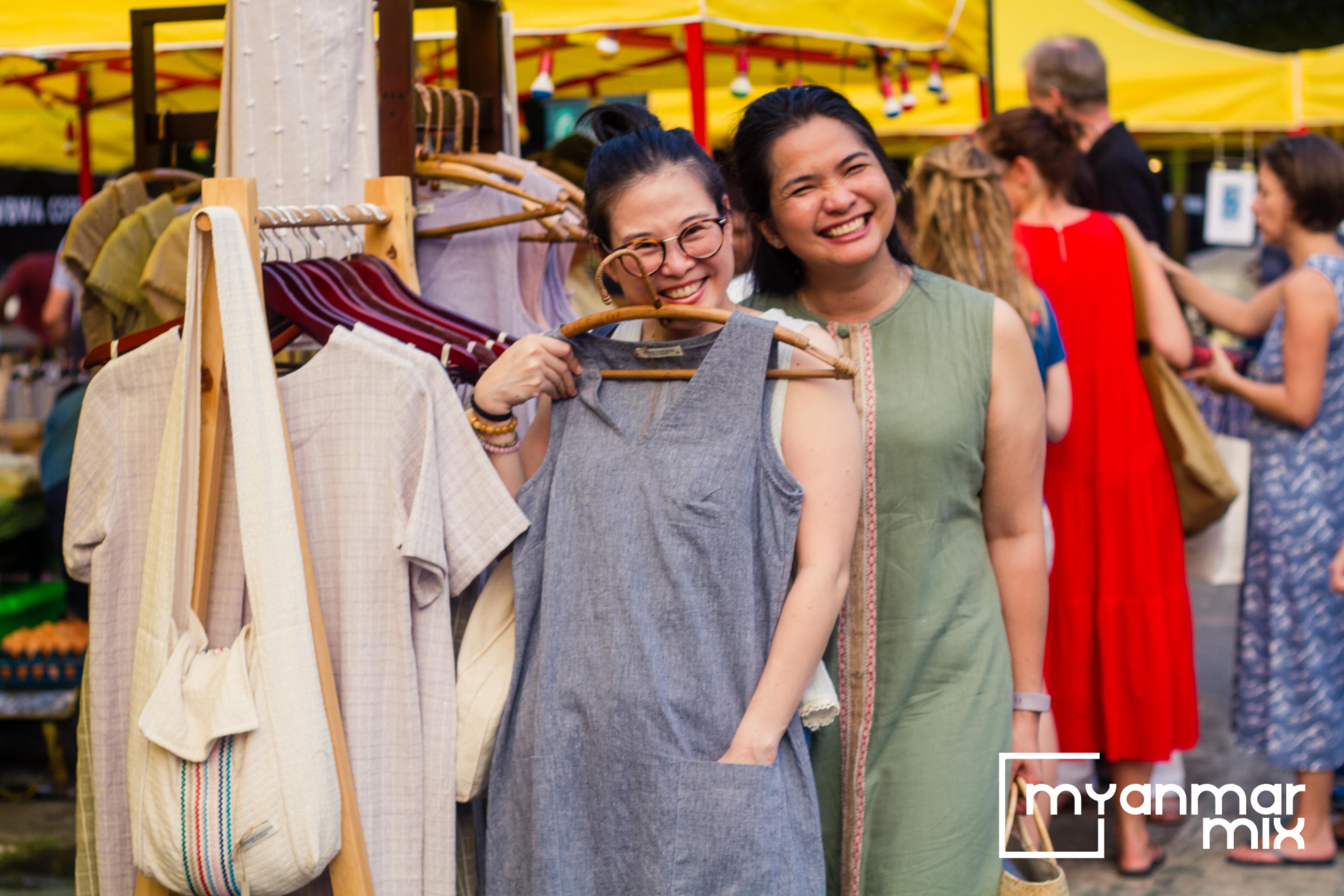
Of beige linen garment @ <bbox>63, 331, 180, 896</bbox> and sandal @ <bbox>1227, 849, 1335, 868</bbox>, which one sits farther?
sandal @ <bbox>1227, 849, 1335, 868</bbox>

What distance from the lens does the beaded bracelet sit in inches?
72.5

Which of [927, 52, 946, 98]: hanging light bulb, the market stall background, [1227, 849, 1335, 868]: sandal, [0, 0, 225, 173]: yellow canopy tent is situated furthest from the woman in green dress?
[927, 52, 946, 98]: hanging light bulb

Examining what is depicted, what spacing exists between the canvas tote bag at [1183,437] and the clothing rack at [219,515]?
99.1 inches

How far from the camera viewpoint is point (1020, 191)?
3.50 m

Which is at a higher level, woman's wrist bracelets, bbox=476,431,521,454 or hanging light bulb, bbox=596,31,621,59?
hanging light bulb, bbox=596,31,621,59

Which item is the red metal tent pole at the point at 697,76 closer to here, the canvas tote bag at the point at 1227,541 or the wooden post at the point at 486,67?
the wooden post at the point at 486,67

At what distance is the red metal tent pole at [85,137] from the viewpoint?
20.8ft

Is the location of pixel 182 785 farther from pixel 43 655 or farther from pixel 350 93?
pixel 43 655

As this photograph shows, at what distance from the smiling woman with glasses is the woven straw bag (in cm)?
36

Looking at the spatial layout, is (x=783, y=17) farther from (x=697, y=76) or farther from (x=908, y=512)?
(x=908, y=512)

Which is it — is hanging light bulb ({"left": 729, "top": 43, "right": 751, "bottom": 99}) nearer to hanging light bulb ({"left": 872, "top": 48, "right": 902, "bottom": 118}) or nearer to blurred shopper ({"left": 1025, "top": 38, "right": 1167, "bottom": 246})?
hanging light bulb ({"left": 872, "top": 48, "right": 902, "bottom": 118})

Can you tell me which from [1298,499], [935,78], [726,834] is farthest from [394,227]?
[935,78]

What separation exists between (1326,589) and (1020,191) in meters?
1.41

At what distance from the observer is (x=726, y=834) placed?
1582mm
